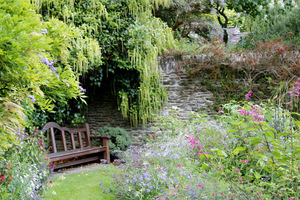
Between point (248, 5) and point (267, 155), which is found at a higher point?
point (248, 5)

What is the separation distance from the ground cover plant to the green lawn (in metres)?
0.38

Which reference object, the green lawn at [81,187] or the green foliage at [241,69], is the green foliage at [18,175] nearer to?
the green lawn at [81,187]

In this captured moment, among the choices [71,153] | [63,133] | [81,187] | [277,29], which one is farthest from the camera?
[277,29]

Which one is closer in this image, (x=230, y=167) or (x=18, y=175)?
(x=18, y=175)

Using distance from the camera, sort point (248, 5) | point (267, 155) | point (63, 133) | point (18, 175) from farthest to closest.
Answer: point (248, 5)
point (63, 133)
point (18, 175)
point (267, 155)

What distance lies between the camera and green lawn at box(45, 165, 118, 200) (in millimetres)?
3822

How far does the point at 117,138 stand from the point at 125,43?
2.21 meters

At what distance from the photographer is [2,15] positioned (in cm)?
207

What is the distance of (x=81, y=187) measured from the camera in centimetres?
431

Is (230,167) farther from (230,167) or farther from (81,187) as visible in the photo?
(81,187)

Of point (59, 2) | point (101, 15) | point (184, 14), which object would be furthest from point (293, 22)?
point (59, 2)

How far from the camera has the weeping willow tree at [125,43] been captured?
618 centimetres

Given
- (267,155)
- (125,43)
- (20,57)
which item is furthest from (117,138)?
(20,57)

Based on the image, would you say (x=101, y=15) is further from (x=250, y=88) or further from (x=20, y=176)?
(x=20, y=176)
